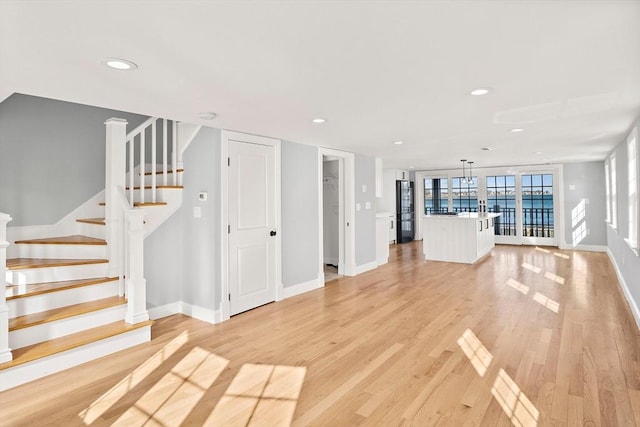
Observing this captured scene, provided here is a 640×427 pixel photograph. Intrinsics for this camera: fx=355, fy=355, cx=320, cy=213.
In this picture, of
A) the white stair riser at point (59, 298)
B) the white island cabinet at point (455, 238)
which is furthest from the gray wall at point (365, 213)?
the white stair riser at point (59, 298)

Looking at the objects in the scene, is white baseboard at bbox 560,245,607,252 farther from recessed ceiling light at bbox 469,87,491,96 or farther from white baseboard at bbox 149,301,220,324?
white baseboard at bbox 149,301,220,324

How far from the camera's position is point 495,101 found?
3129 mm

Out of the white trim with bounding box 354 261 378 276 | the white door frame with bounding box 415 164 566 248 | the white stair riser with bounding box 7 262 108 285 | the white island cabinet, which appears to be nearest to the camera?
the white stair riser with bounding box 7 262 108 285

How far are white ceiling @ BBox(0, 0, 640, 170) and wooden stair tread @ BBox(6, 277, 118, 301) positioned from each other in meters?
Result: 1.65

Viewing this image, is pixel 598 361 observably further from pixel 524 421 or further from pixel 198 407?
pixel 198 407

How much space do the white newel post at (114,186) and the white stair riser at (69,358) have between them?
27.7 inches

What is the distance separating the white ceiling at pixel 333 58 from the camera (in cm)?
162

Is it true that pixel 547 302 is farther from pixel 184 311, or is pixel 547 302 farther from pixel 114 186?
pixel 114 186

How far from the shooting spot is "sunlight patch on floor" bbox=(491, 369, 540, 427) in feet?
6.88

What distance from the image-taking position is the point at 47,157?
421cm

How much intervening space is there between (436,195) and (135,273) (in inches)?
372

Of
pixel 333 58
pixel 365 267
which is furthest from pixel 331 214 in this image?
pixel 333 58

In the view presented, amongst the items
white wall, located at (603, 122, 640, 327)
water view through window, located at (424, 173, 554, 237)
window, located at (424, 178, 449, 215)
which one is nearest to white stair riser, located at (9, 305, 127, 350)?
white wall, located at (603, 122, 640, 327)

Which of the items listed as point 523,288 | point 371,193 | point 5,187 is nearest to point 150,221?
point 5,187
